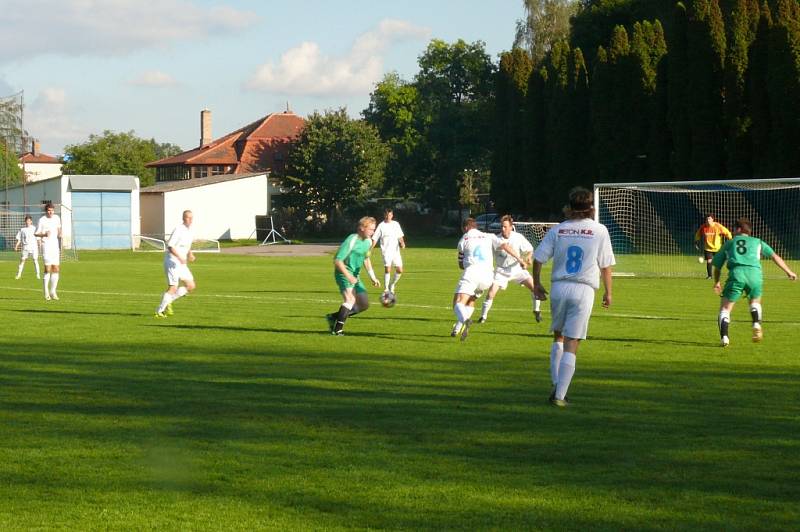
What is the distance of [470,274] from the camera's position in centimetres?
1547

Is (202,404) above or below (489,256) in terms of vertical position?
below

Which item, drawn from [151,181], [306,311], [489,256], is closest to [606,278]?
[489,256]

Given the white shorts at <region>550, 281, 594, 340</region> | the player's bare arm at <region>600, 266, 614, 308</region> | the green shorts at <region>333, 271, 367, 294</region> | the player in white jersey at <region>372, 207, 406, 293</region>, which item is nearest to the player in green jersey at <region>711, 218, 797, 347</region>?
the green shorts at <region>333, 271, 367, 294</region>

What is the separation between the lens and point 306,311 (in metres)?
20.3

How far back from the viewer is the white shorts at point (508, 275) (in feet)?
58.6

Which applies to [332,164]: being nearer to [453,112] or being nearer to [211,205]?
[211,205]

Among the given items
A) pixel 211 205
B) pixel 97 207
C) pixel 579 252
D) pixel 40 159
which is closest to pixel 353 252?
pixel 579 252

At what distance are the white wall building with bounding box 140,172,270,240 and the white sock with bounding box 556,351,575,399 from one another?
195 feet

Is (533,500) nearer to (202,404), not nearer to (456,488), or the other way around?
(456,488)

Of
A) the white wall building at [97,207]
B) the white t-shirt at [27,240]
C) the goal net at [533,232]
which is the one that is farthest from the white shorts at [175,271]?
the white wall building at [97,207]

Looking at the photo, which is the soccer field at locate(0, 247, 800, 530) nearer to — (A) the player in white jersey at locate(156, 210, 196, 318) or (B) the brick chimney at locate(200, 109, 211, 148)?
(A) the player in white jersey at locate(156, 210, 196, 318)

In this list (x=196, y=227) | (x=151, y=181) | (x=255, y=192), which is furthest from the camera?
(x=151, y=181)

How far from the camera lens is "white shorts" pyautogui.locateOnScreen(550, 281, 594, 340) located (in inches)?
381

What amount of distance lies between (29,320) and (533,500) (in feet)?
45.1
